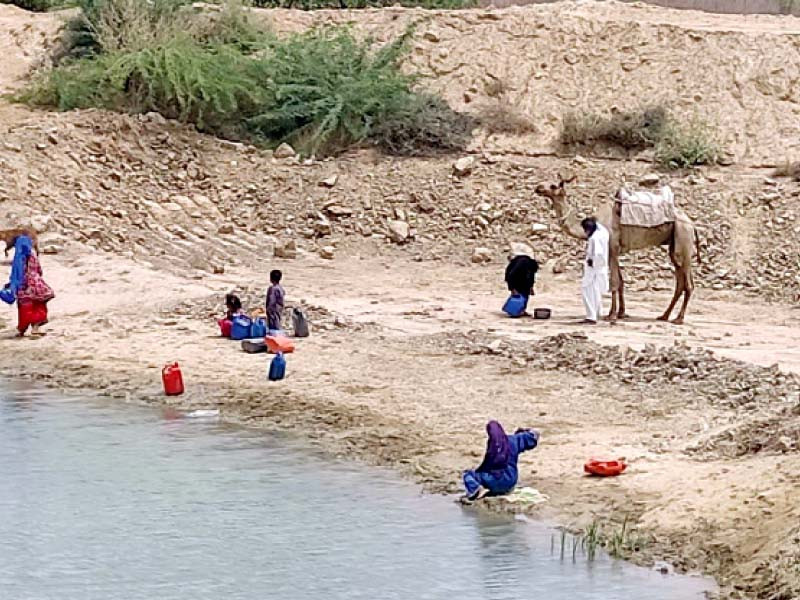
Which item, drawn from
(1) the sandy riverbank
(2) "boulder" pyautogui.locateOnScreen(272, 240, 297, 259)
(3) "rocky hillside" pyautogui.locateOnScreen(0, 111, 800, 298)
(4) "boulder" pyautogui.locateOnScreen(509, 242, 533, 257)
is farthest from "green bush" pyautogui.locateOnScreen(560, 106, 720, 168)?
(2) "boulder" pyautogui.locateOnScreen(272, 240, 297, 259)

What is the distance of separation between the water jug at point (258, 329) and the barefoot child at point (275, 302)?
0.22 ft

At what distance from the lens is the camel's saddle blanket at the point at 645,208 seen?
1706 centimetres

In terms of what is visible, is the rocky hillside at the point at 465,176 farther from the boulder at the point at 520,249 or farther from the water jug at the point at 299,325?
the water jug at the point at 299,325

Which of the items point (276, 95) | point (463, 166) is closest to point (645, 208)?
point (463, 166)

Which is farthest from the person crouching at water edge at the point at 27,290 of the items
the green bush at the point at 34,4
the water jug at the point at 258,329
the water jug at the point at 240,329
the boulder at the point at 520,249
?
the green bush at the point at 34,4

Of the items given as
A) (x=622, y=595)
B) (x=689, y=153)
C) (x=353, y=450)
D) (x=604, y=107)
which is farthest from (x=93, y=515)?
(x=604, y=107)

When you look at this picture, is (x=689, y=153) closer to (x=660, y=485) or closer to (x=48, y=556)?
(x=660, y=485)

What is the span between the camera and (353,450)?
11.9 metres

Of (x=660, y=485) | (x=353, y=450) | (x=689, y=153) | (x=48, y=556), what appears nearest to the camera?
(x=48, y=556)

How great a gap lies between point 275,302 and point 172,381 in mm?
1763

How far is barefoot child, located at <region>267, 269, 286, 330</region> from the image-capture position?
1505cm

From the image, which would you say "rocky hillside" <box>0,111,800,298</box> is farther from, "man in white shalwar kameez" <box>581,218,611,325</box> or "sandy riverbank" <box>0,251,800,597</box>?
"man in white shalwar kameez" <box>581,218,611,325</box>

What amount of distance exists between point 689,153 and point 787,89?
396cm

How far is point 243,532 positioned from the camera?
1003 cm
